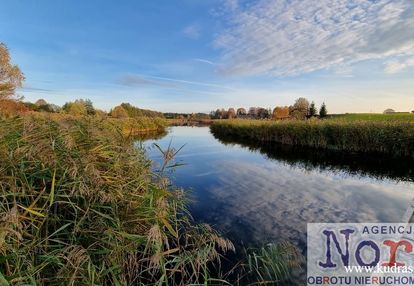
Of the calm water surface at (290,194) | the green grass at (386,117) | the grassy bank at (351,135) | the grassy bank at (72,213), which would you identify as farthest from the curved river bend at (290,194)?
the green grass at (386,117)

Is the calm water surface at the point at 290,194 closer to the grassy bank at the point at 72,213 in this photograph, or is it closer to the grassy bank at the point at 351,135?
the grassy bank at the point at 351,135

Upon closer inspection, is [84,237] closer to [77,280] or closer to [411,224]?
[77,280]

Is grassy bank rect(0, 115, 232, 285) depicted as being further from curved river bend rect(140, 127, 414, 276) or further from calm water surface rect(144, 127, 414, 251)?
calm water surface rect(144, 127, 414, 251)

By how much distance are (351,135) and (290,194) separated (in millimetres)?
10746

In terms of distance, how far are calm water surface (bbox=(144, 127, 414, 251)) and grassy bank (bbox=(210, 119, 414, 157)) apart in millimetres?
1695

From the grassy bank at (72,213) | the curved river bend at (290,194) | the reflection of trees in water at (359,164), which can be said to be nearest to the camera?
the grassy bank at (72,213)

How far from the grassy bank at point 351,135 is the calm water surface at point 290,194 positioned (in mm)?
1695

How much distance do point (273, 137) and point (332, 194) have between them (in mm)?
17164

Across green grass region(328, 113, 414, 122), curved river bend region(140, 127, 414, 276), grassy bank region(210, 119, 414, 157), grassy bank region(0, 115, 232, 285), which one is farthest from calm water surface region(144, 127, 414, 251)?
green grass region(328, 113, 414, 122)

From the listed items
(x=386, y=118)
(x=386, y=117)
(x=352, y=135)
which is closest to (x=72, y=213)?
(x=352, y=135)

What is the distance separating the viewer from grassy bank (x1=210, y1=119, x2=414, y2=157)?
13.8 meters

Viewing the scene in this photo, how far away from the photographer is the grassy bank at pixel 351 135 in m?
13.8

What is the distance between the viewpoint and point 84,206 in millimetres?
2754

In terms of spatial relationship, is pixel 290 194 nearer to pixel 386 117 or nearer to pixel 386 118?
pixel 386 118
